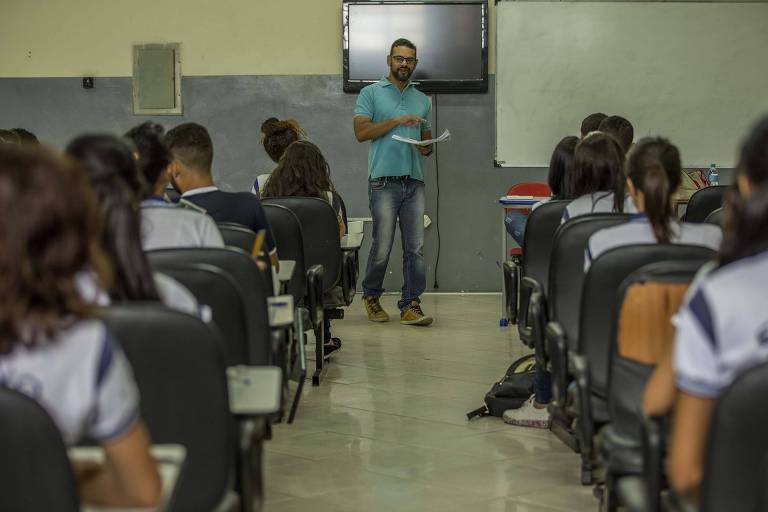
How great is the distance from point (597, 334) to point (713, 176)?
5287mm

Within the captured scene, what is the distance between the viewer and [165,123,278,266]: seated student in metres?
4.08

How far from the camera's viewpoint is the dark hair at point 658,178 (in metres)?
3.03

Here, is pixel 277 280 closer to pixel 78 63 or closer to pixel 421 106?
pixel 421 106

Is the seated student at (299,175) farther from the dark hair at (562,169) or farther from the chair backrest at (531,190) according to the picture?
the chair backrest at (531,190)

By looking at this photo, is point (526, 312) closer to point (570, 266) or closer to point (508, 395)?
point (508, 395)

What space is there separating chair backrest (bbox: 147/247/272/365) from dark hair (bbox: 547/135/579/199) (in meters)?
1.92

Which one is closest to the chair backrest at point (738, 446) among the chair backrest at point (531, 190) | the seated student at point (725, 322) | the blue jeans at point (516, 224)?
the seated student at point (725, 322)

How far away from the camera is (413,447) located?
4.41 meters

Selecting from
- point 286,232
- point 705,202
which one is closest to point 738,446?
point 286,232

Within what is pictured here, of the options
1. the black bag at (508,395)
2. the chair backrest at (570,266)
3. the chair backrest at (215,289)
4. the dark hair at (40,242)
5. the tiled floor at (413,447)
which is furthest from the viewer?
the black bag at (508,395)

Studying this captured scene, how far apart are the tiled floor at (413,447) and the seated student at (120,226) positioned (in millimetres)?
1610

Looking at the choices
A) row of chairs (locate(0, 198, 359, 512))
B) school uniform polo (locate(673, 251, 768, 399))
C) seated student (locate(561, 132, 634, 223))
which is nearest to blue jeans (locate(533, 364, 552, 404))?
seated student (locate(561, 132, 634, 223))

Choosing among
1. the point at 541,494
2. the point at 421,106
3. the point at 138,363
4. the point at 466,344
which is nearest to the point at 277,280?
the point at 541,494

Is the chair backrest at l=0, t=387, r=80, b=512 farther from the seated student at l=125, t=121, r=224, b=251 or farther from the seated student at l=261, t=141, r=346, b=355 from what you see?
the seated student at l=261, t=141, r=346, b=355
